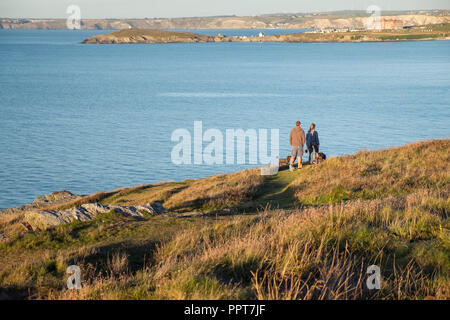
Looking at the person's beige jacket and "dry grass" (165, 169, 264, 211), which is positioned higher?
the person's beige jacket

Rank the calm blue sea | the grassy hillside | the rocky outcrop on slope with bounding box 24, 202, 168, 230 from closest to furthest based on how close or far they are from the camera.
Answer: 1. the grassy hillside
2. the rocky outcrop on slope with bounding box 24, 202, 168, 230
3. the calm blue sea

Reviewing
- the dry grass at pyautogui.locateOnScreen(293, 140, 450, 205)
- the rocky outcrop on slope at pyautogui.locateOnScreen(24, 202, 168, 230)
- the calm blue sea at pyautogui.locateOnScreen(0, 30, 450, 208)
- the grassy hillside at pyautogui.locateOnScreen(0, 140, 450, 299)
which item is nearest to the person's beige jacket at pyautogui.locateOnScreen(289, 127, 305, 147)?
the dry grass at pyautogui.locateOnScreen(293, 140, 450, 205)

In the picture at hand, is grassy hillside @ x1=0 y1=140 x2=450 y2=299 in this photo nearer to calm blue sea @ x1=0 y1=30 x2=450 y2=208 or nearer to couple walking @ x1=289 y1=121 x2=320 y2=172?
couple walking @ x1=289 y1=121 x2=320 y2=172

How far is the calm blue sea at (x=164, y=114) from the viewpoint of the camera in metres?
40.4

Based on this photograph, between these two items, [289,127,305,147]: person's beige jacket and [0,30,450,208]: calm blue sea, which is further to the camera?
[0,30,450,208]: calm blue sea

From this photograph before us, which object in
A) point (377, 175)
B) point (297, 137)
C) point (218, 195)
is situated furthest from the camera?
point (297, 137)

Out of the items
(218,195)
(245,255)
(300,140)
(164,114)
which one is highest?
(245,255)

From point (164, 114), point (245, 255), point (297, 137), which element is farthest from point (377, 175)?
point (164, 114)

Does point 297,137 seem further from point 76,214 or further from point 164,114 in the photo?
point 164,114

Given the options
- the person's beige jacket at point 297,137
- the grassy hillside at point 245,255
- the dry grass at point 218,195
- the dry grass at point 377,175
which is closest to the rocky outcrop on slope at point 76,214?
the grassy hillside at point 245,255

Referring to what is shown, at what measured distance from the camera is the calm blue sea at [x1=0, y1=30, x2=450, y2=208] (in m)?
40.4

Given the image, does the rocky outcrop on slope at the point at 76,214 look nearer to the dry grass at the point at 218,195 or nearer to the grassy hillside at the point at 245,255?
the grassy hillside at the point at 245,255

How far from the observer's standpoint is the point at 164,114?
6494 centimetres
